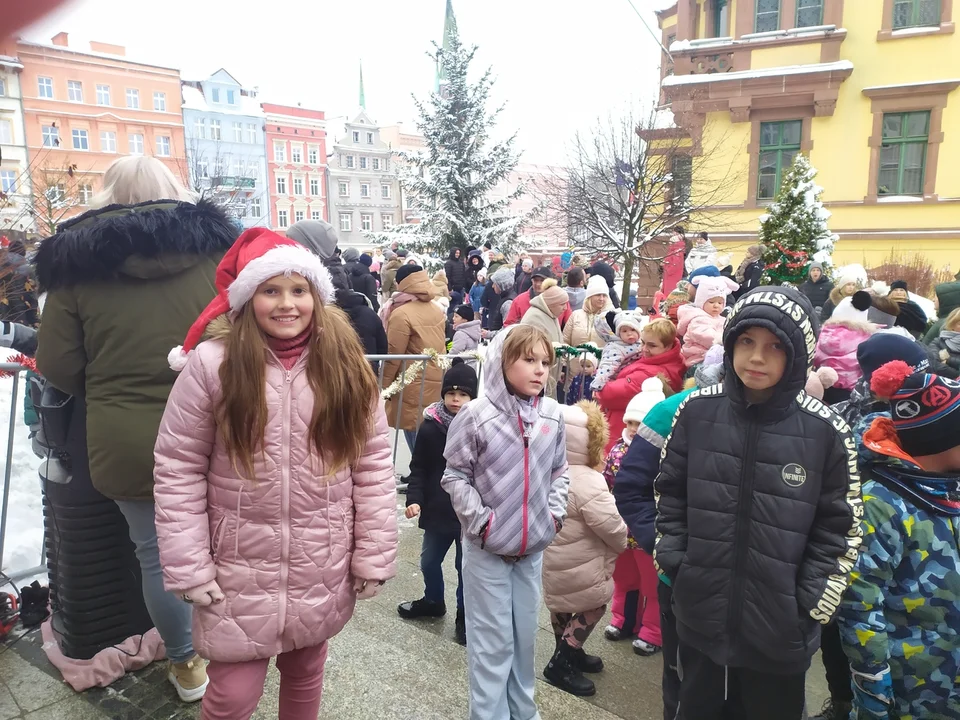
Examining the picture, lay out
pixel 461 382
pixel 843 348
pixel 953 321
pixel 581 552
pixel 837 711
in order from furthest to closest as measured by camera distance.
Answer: pixel 843 348
pixel 953 321
pixel 461 382
pixel 581 552
pixel 837 711

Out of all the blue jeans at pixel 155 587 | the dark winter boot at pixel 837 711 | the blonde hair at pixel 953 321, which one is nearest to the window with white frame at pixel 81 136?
the blue jeans at pixel 155 587

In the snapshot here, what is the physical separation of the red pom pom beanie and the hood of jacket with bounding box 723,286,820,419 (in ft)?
1.49

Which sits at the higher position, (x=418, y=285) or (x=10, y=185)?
(x=10, y=185)

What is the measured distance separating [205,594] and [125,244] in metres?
1.41

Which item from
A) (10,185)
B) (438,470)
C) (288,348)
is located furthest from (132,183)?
(10,185)

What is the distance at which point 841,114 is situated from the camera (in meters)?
21.1

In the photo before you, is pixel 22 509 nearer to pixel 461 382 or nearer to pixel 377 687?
pixel 377 687

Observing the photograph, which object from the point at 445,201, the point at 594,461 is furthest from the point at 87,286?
the point at 445,201

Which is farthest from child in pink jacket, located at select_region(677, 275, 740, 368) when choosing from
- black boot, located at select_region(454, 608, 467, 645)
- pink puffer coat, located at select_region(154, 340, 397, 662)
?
pink puffer coat, located at select_region(154, 340, 397, 662)

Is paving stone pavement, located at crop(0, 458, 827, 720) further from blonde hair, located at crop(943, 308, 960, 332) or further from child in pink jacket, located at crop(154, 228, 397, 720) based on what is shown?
blonde hair, located at crop(943, 308, 960, 332)

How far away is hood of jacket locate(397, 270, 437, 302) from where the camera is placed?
20.6ft

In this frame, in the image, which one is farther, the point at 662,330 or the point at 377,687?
the point at 662,330

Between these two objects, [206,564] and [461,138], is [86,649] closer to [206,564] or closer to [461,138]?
[206,564]

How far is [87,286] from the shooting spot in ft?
8.81
